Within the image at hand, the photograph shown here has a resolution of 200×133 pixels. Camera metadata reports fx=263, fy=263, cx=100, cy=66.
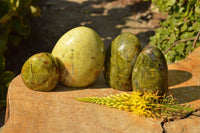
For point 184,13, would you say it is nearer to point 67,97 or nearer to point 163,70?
point 163,70

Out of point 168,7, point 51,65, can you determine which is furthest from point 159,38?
point 51,65

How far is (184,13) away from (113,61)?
1.50 metres

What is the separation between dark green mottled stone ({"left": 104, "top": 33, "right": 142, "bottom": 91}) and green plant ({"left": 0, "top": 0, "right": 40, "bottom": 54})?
2427 mm

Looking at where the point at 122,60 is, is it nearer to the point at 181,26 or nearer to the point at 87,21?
the point at 181,26

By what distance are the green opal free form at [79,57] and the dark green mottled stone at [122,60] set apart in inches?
3.4

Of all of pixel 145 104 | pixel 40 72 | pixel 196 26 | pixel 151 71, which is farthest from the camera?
pixel 196 26

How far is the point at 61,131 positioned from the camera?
1720 millimetres

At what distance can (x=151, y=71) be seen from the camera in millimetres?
1990

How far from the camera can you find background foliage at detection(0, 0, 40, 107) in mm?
3570

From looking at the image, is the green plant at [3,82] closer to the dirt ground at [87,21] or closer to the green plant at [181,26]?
the dirt ground at [87,21]

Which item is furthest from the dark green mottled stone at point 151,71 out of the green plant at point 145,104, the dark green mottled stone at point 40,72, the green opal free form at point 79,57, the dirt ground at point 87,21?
the dirt ground at point 87,21

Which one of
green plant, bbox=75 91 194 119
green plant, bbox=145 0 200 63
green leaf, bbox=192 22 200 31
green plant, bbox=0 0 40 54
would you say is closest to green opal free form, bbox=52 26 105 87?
green plant, bbox=75 91 194 119

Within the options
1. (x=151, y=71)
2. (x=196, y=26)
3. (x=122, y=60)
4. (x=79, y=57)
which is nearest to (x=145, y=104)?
(x=151, y=71)

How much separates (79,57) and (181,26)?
1.71 meters
